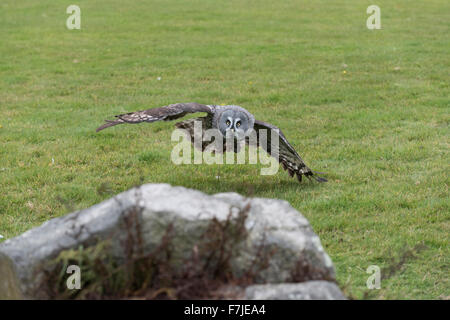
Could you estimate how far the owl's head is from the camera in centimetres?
593

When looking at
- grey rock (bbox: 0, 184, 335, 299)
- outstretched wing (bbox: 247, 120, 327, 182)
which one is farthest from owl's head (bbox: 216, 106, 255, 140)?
grey rock (bbox: 0, 184, 335, 299)

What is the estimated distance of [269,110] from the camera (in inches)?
368

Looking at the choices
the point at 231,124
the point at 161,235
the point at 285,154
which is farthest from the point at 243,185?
the point at 161,235

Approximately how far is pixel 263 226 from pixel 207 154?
15.0ft

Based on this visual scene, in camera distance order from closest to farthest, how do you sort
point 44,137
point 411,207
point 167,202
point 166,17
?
1. point 167,202
2. point 411,207
3. point 44,137
4. point 166,17

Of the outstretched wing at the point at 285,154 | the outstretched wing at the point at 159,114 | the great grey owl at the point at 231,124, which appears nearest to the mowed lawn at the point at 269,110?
the outstretched wing at the point at 285,154

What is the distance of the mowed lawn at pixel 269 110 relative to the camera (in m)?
5.38

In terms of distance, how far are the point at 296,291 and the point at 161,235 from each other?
2.09ft

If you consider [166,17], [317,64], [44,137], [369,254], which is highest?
[166,17]

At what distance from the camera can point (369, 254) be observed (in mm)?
4859

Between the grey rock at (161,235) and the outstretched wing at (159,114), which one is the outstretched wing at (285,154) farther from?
the grey rock at (161,235)

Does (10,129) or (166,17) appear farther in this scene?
(166,17)
